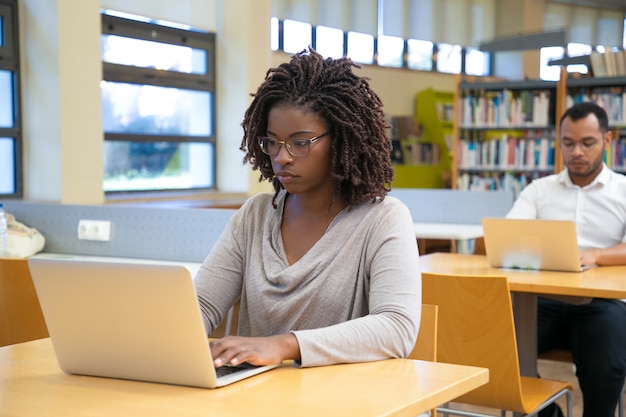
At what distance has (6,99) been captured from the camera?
5.05 meters

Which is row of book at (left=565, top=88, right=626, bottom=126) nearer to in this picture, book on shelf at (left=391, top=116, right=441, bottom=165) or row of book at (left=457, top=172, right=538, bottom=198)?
row of book at (left=457, top=172, right=538, bottom=198)

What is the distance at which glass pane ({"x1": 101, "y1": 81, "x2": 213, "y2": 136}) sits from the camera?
19.4 ft

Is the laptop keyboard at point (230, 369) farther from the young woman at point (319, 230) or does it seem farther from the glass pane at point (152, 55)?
the glass pane at point (152, 55)

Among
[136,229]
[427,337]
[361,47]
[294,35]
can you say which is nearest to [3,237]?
[136,229]

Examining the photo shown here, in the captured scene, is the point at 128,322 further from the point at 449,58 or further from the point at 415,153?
the point at 449,58

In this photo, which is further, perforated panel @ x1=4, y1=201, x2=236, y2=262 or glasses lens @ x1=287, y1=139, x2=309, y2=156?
perforated panel @ x1=4, y1=201, x2=236, y2=262

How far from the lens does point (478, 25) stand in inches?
419

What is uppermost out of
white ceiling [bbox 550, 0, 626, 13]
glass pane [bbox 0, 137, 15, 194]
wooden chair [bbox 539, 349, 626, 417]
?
white ceiling [bbox 550, 0, 626, 13]

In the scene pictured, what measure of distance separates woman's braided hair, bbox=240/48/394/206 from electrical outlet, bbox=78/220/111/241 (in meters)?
1.94

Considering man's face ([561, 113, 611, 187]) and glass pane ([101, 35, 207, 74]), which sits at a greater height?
glass pane ([101, 35, 207, 74])

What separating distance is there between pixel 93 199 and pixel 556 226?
3.13m

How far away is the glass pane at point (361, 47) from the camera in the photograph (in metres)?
9.02

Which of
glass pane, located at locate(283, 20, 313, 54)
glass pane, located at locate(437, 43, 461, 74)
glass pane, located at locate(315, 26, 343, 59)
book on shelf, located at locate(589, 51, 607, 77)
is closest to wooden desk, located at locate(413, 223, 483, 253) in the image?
book on shelf, located at locate(589, 51, 607, 77)

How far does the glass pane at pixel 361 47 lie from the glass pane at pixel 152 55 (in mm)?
2837
